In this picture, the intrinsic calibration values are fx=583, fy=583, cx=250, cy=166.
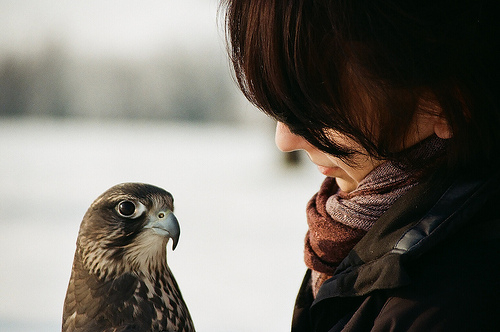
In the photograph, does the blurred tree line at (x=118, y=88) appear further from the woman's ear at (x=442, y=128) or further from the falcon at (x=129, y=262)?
the woman's ear at (x=442, y=128)

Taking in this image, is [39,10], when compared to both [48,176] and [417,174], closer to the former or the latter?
[48,176]

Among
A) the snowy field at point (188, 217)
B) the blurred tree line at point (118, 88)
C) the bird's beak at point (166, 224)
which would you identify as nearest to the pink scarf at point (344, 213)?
the bird's beak at point (166, 224)

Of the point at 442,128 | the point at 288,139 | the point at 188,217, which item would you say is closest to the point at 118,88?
the point at 188,217

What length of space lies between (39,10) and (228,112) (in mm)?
7371

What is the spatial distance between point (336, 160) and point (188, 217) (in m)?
5.77

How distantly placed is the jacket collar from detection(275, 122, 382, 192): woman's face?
17 cm

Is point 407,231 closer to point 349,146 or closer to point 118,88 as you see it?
point 349,146

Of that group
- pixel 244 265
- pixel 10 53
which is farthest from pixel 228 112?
pixel 244 265

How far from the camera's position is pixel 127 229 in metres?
1.91

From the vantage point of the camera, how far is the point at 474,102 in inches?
41.0

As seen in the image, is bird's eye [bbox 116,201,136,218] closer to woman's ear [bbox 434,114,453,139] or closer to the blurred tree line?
woman's ear [bbox 434,114,453,139]

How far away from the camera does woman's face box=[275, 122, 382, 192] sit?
1271 millimetres

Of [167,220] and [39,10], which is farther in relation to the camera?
[39,10]

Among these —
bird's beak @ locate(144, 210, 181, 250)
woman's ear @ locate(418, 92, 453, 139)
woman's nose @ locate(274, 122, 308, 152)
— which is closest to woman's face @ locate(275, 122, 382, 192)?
woman's nose @ locate(274, 122, 308, 152)
